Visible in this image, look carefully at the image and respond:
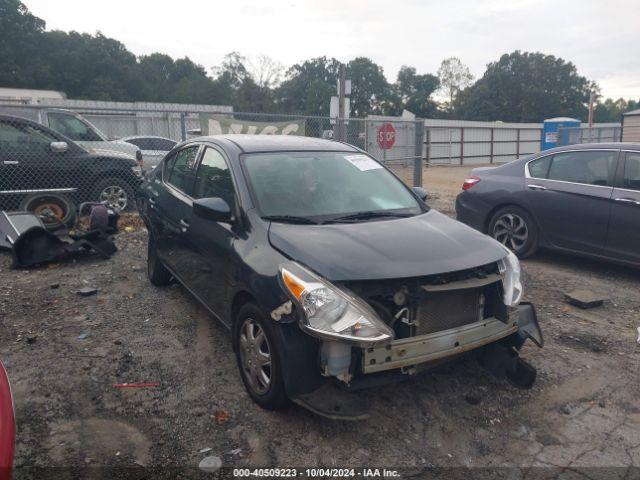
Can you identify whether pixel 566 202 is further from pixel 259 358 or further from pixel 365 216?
pixel 259 358

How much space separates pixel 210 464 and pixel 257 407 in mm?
562

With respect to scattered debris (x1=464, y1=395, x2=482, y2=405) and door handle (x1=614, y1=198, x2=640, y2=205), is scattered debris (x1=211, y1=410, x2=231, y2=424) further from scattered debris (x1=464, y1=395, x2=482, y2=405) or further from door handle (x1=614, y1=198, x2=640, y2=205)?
door handle (x1=614, y1=198, x2=640, y2=205)

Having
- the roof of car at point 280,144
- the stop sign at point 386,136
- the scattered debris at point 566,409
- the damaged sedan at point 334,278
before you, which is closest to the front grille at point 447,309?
the damaged sedan at point 334,278

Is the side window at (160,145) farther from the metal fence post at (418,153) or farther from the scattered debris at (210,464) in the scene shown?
the scattered debris at (210,464)

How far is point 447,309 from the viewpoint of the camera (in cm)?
307

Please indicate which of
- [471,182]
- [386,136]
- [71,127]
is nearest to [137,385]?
[471,182]

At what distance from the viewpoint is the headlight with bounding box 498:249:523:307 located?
3.29 metres

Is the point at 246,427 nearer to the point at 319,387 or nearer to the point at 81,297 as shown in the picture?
the point at 319,387

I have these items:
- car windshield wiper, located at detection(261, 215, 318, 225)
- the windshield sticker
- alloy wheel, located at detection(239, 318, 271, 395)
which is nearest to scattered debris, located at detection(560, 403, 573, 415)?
alloy wheel, located at detection(239, 318, 271, 395)

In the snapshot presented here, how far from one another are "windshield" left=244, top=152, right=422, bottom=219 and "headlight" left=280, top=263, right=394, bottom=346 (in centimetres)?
90

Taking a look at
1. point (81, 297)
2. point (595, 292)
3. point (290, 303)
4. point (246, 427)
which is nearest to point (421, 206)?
point (290, 303)

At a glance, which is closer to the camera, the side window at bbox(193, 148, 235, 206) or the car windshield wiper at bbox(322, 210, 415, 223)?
the car windshield wiper at bbox(322, 210, 415, 223)

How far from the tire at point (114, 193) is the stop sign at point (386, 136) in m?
6.06

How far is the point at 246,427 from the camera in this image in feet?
10.2
